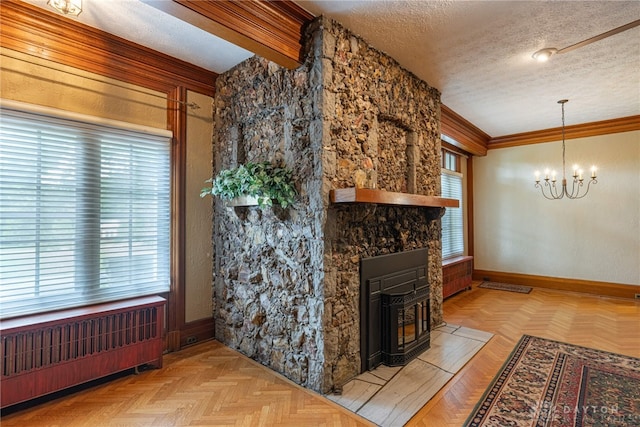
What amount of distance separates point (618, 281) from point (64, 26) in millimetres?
8305

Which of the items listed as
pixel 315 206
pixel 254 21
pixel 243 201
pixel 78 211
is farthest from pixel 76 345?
pixel 254 21

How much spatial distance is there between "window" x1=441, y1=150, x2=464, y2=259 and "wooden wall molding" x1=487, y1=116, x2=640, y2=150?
37.2 inches

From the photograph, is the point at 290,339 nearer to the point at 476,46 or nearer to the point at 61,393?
the point at 61,393

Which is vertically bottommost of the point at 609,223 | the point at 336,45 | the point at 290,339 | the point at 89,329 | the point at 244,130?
the point at 290,339

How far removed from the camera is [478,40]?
284cm

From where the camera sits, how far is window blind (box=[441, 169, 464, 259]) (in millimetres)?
5836

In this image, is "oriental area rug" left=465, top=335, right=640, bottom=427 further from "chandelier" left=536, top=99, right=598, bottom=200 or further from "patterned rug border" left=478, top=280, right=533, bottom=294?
"chandelier" left=536, top=99, right=598, bottom=200

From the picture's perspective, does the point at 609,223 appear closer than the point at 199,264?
No

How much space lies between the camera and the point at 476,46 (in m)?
2.94

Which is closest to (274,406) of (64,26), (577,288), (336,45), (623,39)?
(336,45)

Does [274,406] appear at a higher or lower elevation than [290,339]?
lower

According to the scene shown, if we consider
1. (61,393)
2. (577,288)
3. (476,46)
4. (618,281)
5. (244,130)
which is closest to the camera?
(61,393)

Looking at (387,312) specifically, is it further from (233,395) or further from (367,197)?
(233,395)

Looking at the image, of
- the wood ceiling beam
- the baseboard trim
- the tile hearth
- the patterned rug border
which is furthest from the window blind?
the wood ceiling beam
